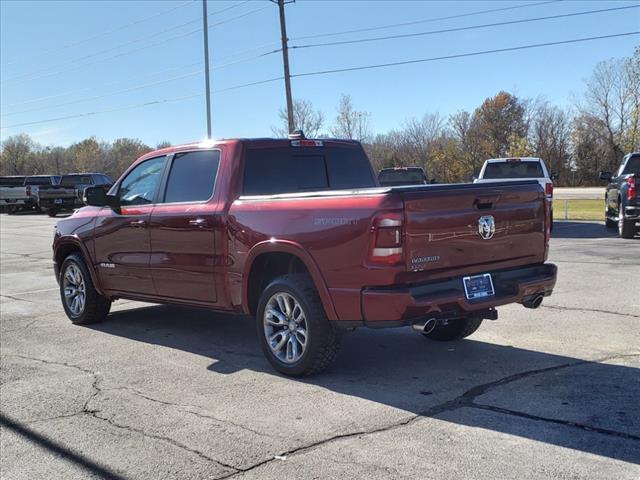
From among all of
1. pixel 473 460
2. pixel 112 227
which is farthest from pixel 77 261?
pixel 473 460

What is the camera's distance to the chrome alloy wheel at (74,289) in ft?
25.4

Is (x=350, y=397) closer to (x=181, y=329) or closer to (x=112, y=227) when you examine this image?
(x=181, y=329)

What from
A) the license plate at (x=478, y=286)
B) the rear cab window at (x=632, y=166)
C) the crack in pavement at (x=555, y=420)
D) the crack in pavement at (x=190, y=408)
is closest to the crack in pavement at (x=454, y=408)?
the crack in pavement at (x=555, y=420)

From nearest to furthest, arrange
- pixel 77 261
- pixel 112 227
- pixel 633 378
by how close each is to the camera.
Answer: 1. pixel 633 378
2. pixel 112 227
3. pixel 77 261

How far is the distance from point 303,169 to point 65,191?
98.0 ft

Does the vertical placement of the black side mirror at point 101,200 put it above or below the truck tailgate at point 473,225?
above

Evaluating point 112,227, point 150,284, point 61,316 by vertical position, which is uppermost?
point 112,227

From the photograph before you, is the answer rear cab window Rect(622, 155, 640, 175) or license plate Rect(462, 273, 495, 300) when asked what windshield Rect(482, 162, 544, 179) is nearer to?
rear cab window Rect(622, 155, 640, 175)

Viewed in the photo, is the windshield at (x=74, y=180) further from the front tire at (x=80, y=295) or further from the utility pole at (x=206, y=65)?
the front tire at (x=80, y=295)

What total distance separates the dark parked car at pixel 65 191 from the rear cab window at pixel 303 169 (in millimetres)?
28097

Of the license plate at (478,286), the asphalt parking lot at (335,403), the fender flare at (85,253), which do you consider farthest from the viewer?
the fender flare at (85,253)

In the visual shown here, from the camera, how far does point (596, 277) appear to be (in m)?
9.60

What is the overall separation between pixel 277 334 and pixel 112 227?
2.73 meters

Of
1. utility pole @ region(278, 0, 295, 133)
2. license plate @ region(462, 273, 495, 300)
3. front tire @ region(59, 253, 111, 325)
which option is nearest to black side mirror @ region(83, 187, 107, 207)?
front tire @ region(59, 253, 111, 325)
